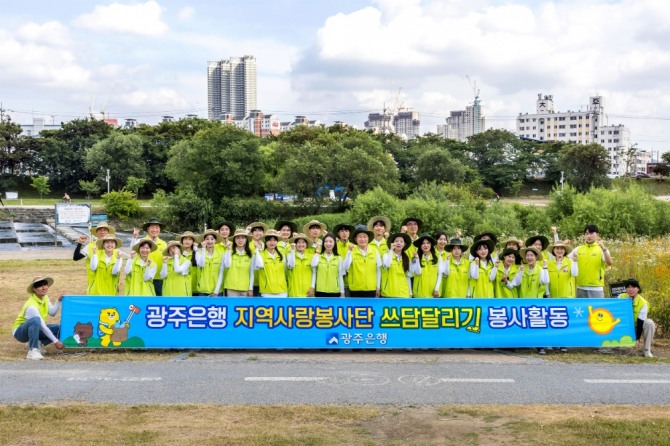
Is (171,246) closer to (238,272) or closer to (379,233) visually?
(238,272)

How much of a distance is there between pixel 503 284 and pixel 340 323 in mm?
2897

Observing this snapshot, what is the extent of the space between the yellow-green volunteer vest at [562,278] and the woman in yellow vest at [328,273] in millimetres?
3456

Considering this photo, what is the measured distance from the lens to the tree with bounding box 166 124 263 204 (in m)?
47.9

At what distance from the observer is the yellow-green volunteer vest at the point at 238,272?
10781 mm

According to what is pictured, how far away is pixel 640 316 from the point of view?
35.0ft

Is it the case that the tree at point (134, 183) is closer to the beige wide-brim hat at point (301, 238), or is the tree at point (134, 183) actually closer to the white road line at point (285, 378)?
the beige wide-brim hat at point (301, 238)

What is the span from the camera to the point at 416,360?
10.0 meters

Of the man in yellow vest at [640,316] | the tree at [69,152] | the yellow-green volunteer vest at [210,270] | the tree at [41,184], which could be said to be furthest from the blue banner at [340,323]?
the tree at [69,152]

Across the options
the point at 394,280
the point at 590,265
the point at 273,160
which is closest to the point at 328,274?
→ the point at 394,280

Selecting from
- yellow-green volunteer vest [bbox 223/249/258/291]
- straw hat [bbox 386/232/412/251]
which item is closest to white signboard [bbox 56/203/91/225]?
yellow-green volunteer vest [bbox 223/249/258/291]

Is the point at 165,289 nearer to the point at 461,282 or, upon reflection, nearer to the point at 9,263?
the point at 461,282

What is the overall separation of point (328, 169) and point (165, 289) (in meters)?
36.8

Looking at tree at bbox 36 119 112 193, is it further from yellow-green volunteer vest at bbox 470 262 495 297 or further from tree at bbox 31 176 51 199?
yellow-green volunteer vest at bbox 470 262 495 297

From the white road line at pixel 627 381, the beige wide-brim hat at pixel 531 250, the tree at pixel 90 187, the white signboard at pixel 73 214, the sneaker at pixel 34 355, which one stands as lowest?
the white road line at pixel 627 381
